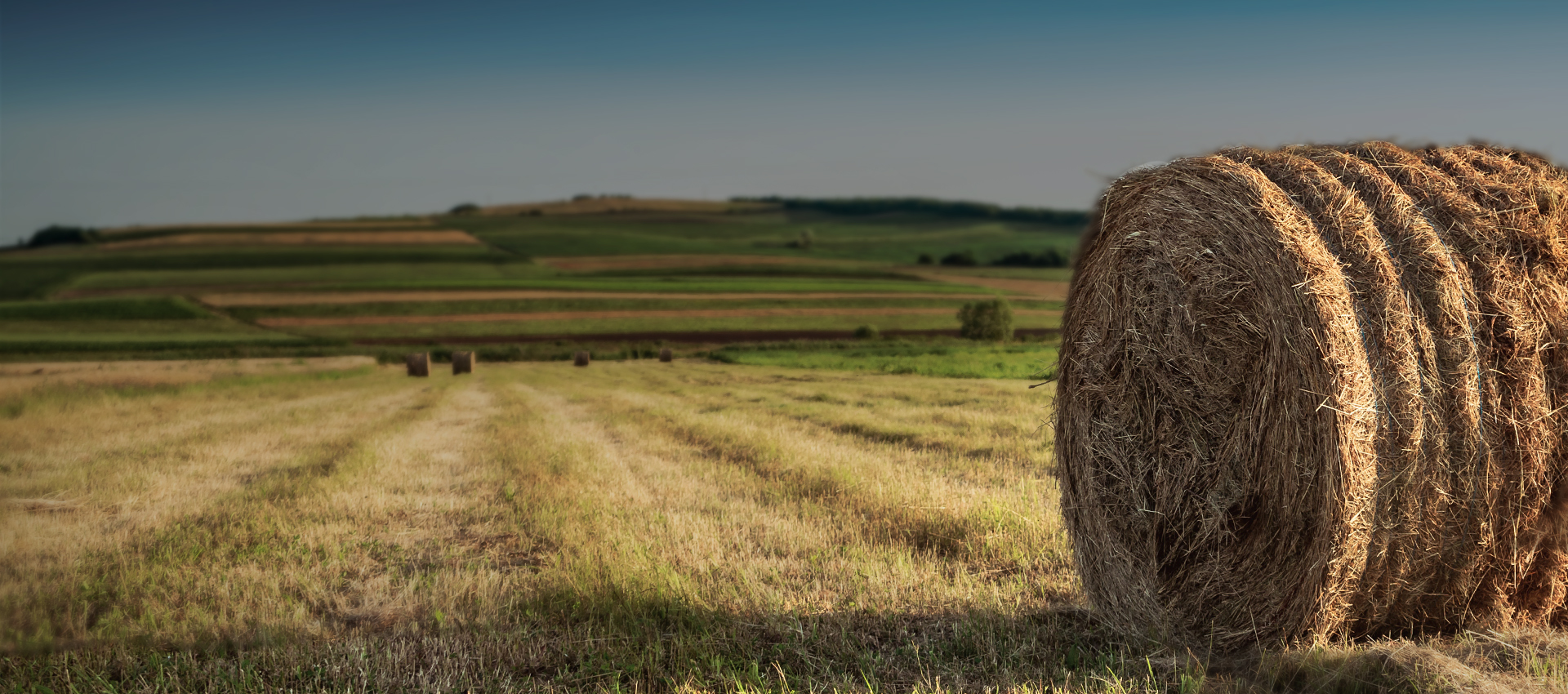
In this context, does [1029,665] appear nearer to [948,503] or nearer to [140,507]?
[948,503]

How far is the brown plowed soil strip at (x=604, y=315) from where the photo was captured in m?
41.7

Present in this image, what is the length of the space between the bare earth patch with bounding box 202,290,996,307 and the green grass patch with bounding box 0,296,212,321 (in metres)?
1.41

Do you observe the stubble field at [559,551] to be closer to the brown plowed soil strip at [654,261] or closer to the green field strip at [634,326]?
the green field strip at [634,326]

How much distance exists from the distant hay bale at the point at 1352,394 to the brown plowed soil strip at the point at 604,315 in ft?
130

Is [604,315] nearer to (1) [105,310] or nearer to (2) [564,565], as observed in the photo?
(1) [105,310]

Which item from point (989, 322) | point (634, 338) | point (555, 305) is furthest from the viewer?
point (555, 305)

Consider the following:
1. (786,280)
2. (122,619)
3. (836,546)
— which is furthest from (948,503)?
(786,280)

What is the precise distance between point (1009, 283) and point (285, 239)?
47.3m

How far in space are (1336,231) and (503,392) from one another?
19.3 meters

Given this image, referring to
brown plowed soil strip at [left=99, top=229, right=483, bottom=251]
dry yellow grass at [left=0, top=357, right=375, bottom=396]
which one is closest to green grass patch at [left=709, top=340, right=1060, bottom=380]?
dry yellow grass at [left=0, top=357, right=375, bottom=396]

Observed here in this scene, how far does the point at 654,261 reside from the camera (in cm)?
6244

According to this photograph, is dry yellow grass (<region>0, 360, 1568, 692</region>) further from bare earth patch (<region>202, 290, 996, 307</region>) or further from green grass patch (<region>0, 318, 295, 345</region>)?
bare earth patch (<region>202, 290, 996, 307</region>)

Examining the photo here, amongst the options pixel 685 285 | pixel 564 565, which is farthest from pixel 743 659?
pixel 685 285

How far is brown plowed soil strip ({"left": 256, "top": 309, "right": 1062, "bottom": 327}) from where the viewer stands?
137 ft
